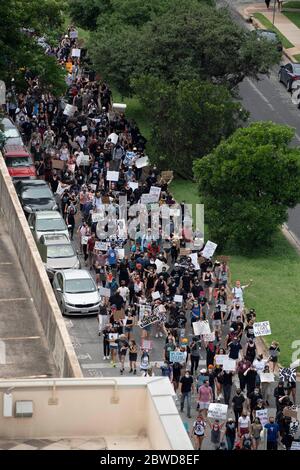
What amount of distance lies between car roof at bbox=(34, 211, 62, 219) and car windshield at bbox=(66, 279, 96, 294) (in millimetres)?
5382

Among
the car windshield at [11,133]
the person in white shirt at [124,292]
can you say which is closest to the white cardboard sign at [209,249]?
the person in white shirt at [124,292]

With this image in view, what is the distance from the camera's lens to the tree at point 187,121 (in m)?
55.9

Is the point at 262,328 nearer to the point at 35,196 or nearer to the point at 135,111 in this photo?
the point at 35,196

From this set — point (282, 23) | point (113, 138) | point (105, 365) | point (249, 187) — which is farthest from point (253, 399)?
point (282, 23)

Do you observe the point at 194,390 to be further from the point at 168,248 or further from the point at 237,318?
the point at 168,248

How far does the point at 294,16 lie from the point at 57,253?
125 feet

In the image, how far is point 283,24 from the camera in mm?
80125

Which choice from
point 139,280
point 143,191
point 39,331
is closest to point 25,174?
point 143,191

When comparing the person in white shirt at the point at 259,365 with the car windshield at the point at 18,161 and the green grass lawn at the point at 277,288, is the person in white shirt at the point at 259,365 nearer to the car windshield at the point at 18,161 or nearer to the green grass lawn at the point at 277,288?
the green grass lawn at the point at 277,288

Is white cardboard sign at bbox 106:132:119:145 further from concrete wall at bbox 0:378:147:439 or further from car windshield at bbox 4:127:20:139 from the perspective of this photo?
concrete wall at bbox 0:378:147:439

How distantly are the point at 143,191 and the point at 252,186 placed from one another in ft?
13.9

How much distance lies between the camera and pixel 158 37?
61.9 metres

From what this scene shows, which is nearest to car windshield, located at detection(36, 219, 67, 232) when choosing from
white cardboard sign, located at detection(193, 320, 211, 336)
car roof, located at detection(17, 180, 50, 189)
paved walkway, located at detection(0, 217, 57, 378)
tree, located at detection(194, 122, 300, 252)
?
car roof, located at detection(17, 180, 50, 189)

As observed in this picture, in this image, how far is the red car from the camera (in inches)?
2174
